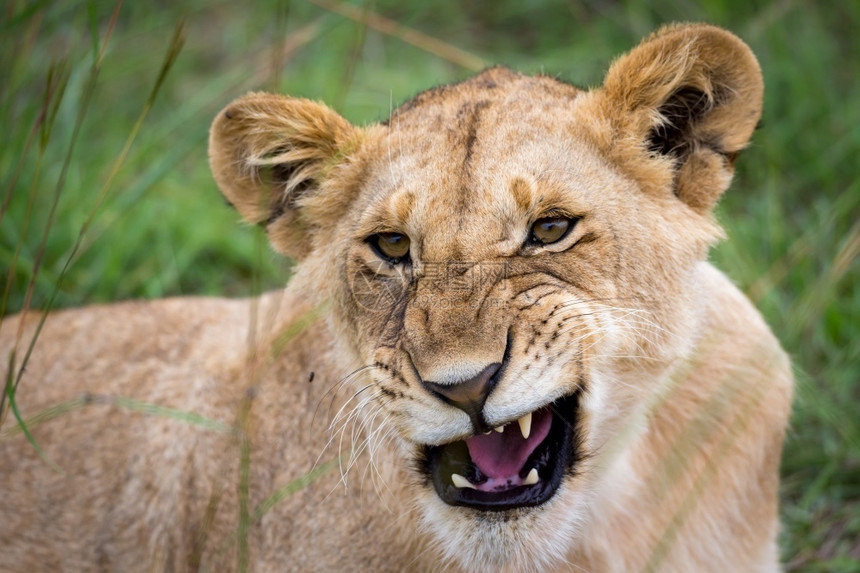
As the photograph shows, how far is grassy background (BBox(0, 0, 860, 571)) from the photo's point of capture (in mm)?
3967

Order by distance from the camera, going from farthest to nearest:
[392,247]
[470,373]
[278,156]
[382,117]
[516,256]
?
[382,117] → [278,156] → [392,247] → [516,256] → [470,373]

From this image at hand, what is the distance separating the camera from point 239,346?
11.2 ft

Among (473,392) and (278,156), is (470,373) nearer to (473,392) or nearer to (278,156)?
(473,392)

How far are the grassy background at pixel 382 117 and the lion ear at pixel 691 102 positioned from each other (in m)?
1.06

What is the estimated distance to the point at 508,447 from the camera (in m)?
2.38

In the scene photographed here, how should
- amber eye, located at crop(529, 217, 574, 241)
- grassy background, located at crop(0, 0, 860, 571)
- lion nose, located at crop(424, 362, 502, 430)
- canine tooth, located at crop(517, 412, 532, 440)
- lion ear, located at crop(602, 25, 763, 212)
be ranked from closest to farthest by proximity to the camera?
lion nose, located at crop(424, 362, 502, 430)
canine tooth, located at crop(517, 412, 532, 440)
amber eye, located at crop(529, 217, 574, 241)
lion ear, located at crop(602, 25, 763, 212)
grassy background, located at crop(0, 0, 860, 571)

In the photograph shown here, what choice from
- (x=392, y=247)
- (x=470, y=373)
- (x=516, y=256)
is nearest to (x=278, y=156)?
(x=392, y=247)

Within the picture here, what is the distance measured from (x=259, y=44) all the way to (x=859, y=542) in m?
4.48

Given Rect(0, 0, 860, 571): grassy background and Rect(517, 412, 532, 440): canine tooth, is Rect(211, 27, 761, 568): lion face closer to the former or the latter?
Rect(517, 412, 532, 440): canine tooth

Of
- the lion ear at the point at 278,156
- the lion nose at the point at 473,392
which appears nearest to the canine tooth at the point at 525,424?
the lion nose at the point at 473,392

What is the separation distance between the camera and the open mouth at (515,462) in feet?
7.68

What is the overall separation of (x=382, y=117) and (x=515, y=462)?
4.55 ft

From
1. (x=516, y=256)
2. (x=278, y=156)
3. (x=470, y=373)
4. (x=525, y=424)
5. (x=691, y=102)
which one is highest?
(x=691, y=102)

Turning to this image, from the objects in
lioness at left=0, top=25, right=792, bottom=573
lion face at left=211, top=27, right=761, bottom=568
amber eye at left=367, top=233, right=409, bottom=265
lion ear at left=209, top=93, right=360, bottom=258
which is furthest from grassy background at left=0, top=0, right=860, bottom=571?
amber eye at left=367, top=233, right=409, bottom=265
